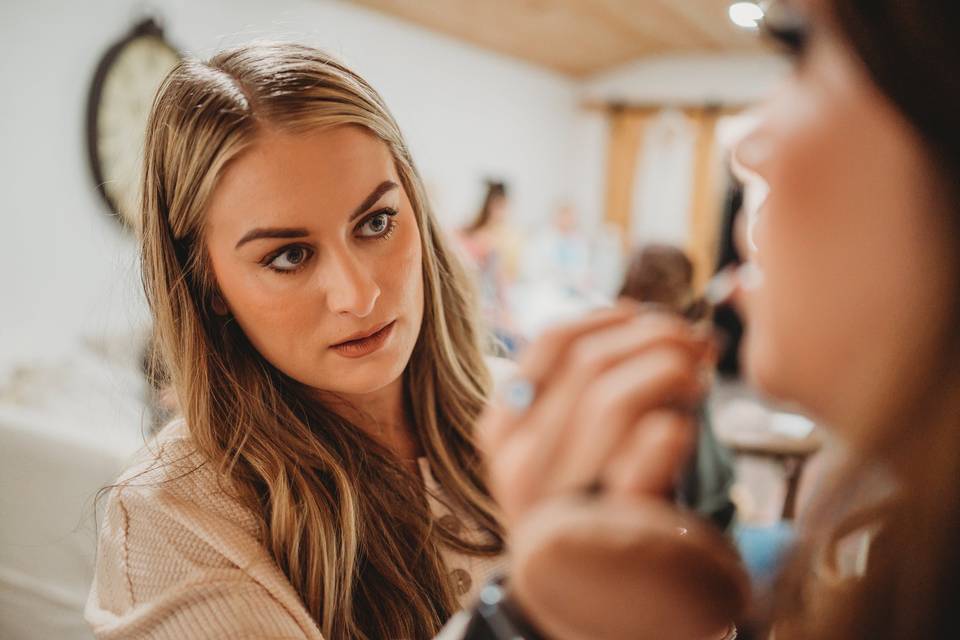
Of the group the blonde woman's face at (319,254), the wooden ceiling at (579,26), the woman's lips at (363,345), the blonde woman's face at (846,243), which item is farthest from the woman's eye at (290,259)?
the wooden ceiling at (579,26)

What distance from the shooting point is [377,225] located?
780 mm

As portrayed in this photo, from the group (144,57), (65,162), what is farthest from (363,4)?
(65,162)

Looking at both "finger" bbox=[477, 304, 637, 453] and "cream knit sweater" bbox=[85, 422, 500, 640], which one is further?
"cream knit sweater" bbox=[85, 422, 500, 640]

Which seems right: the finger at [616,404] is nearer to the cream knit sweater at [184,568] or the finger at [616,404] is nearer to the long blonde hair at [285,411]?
the cream knit sweater at [184,568]

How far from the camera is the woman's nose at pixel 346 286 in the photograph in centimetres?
71

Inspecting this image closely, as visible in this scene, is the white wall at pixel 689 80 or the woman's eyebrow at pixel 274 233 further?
the white wall at pixel 689 80

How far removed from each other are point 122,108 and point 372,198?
289cm

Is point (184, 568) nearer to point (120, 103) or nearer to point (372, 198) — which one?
point (372, 198)

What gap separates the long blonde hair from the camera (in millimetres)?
733

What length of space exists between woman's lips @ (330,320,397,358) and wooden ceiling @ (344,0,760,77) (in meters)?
4.21

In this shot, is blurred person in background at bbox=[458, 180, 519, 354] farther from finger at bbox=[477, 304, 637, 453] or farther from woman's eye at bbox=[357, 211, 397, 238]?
finger at bbox=[477, 304, 637, 453]

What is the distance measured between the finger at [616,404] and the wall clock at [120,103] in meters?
3.07

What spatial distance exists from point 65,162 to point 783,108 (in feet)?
10.9

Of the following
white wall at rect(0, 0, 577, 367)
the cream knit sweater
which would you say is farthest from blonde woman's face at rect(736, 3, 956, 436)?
white wall at rect(0, 0, 577, 367)
